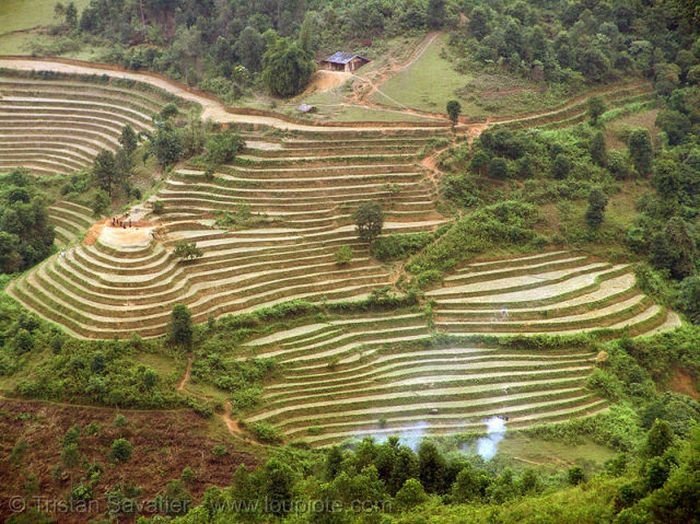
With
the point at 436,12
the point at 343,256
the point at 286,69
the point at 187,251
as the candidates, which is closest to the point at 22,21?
the point at 286,69

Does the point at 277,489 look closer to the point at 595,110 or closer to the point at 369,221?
the point at 369,221

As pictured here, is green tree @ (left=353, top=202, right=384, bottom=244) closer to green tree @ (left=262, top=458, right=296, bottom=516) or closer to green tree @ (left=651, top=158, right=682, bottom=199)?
green tree @ (left=262, top=458, right=296, bottom=516)

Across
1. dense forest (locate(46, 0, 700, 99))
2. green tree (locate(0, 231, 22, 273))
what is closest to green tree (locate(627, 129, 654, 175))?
dense forest (locate(46, 0, 700, 99))

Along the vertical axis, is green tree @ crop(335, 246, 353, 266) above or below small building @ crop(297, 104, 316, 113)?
below

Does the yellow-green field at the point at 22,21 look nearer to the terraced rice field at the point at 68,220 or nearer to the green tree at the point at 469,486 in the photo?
the terraced rice field at the point at 68,220

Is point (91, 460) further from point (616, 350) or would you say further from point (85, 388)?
point (616, 350)

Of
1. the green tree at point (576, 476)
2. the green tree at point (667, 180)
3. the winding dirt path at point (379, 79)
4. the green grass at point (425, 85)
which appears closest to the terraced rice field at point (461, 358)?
the green tree at point (576, 476)

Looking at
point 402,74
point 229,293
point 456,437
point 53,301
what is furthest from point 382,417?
point 402,74
